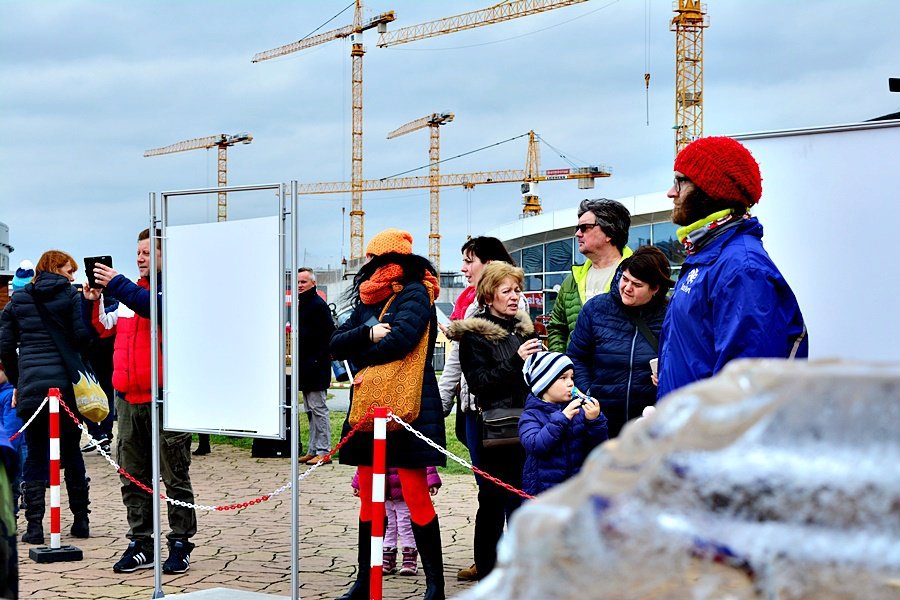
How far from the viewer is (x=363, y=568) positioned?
21.1 feet

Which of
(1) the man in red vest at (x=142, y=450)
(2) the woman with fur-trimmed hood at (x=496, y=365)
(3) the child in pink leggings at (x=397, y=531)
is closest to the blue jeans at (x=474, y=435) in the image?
(2) the woman with fur-trimmed hood at (x=496, y=365)

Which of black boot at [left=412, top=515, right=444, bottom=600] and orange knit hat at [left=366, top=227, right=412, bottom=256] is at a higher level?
orange knit hat at [left=366, top=227, right=412, bottom=256]

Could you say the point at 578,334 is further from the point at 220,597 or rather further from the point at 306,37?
the point at 306,37

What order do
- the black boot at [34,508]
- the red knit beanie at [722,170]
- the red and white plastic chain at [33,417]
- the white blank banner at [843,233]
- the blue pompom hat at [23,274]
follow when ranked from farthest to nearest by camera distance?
the blue pompom hat at [23,274] → the black boot at [34,508] → the red and white plastic chain at [33,417] → the white blank banner at [843,233] → the red knit beanie at [722,170]

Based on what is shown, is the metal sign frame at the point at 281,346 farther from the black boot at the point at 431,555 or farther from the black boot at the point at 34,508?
the black boot at the point at 34,508

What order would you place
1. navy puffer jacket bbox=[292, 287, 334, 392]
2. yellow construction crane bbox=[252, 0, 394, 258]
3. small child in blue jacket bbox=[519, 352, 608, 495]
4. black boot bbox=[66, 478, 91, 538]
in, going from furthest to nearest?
yellow construction crane bbox=[252, 0, 394, 258] < navy puffer jacket bbox=[292, 287, 334, 392] < black boot bbox=[66, 478, 91, 538] < small child in blue jacket bbox=[519, 352, 608, 495]

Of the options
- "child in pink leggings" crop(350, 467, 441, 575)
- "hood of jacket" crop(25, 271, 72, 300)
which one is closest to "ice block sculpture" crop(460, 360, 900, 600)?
"child in pink leggings" crop(350, 467, 441, 575)

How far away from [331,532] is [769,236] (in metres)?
5.00

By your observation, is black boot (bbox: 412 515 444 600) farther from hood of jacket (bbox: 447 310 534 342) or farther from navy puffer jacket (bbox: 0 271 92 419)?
navy puffer jacket (bbox: 0 271 92 419)

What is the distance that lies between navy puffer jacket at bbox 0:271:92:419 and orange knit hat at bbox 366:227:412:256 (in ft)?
10.6

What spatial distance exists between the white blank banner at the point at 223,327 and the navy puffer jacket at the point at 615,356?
157cm

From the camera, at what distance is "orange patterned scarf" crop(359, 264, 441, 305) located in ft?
21.0

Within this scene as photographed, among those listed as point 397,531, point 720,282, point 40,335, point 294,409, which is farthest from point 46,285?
point 720,282

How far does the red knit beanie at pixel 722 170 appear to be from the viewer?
3.91 m
